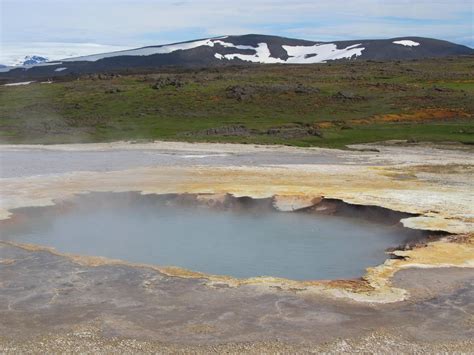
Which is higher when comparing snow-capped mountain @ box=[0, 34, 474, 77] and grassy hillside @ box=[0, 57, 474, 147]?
snow-capped mountain @ box=[0, 34, 474, 77]

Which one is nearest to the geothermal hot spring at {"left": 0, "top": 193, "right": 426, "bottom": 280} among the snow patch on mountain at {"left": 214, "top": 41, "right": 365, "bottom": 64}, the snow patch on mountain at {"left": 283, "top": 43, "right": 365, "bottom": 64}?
the snow patch on mountain at {"left": 283, "top": 43, "right": 365, "bottom": 64}

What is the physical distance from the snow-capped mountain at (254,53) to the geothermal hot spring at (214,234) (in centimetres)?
8774

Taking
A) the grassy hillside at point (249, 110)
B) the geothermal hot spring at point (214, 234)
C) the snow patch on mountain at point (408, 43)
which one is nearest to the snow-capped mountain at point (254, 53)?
the snow patch on mountain at point (408, 43)

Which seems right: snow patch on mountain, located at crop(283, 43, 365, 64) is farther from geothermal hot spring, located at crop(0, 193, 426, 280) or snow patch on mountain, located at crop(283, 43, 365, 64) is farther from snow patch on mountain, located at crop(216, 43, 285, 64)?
geothermal hot spring, located at crop(0, 193, 426, 280)

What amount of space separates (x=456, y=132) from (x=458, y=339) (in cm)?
2510

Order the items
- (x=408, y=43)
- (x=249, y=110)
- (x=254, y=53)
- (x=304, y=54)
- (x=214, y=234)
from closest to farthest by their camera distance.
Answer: (x=214, y=234)
(x=249, y=110)
(x=304, y=54)
(x=254, y=53)
(x=408, y=43)

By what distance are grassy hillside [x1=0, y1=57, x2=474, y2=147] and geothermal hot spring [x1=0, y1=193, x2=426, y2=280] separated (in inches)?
549

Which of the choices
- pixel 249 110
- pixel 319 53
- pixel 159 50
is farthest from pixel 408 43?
pixel 249 110

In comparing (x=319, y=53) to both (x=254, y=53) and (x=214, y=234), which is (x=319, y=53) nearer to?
(x=254, y=53)

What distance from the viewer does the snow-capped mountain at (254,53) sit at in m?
106

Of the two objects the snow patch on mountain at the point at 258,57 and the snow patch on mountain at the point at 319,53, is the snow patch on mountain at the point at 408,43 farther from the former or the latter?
the snow patch on mountain at the point at 258,57

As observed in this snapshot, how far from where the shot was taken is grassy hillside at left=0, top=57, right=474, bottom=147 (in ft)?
106

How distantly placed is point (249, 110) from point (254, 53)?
71.2 meters

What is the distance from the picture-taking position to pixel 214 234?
46.6ft
